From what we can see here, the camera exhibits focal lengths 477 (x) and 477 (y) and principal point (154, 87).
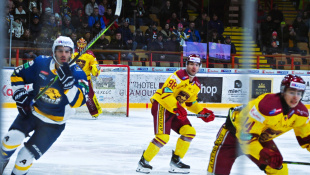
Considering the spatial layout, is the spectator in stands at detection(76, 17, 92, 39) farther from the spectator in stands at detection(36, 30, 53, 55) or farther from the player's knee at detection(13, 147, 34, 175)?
the player's knee at detection(13, 147, 34, 175)

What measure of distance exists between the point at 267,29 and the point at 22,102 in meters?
7.15

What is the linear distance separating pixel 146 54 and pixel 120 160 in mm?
4446

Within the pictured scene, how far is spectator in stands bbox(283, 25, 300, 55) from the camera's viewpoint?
8.80 m

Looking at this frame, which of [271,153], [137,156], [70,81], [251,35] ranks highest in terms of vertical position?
[251,35]

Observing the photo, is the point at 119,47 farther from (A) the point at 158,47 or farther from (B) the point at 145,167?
(B) the point at 145,167

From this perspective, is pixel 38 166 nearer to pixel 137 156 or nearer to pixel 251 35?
pixel 137 156

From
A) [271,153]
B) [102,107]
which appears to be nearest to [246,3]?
[271,153]

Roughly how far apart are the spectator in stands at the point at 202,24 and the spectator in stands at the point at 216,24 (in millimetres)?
100

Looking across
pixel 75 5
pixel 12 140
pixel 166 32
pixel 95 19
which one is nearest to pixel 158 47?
pixel 166 32

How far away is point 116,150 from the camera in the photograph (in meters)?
4.46

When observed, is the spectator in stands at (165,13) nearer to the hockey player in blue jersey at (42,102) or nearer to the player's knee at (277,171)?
the hockey player in blue jersey at (42,102)

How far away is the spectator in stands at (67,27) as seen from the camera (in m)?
7.62

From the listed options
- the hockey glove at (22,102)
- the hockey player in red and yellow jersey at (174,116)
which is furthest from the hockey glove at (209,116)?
the hockey glove at (22,102)

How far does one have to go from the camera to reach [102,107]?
746cm
